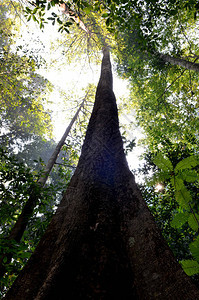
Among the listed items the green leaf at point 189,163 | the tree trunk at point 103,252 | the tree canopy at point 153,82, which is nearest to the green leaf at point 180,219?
the tree trunk at point 103,252

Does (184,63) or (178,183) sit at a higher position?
(184,63)

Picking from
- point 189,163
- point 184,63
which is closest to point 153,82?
point 184,63

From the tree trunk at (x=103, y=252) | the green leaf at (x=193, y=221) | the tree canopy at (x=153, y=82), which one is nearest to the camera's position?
the tree trunk at (x=103, y=252)

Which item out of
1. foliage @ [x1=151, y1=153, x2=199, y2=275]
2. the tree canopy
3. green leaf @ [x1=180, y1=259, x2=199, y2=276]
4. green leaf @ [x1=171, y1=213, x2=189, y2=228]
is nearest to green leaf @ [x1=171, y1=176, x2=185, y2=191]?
foliage @ [x1=151, y1=153, x2=199, y2=275]

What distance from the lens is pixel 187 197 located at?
1.27 metres

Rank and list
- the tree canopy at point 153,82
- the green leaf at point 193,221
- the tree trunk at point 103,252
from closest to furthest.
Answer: the tree trunk at point 103,252, the green leaf at point 193,221, the tree canopy at point 153,82

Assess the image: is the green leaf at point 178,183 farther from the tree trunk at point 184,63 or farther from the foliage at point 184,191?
the tree trunk at point 184,63

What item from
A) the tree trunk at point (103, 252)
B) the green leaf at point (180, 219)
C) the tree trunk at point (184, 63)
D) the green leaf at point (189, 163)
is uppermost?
the tree trunk at point (184, 63)

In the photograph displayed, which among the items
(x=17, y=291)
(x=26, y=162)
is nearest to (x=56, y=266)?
(x=17, y=291)

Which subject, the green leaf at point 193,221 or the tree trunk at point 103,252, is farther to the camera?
the green leaf at point 193,221

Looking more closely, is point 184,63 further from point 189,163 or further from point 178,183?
point 178,183

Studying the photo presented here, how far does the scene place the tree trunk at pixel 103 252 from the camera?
95 centimetres

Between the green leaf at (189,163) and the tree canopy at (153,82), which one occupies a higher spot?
the tree canopy at (153,82)

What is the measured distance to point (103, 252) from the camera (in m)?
1.11
